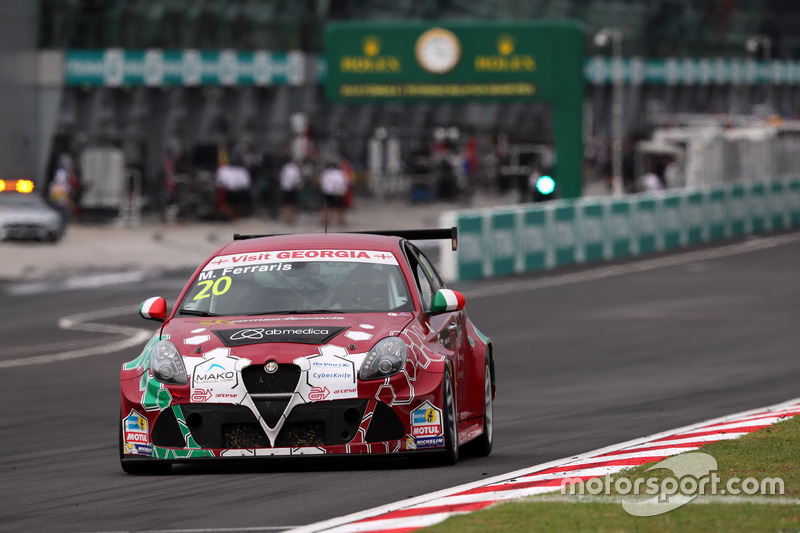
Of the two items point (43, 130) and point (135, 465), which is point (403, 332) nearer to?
point (135, 465)

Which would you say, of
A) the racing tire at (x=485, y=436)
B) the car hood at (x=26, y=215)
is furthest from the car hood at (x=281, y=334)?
the car hood at (x=26, y=215)

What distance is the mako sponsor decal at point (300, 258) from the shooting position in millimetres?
10664

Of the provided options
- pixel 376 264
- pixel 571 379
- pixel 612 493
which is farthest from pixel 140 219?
pixel 612 493

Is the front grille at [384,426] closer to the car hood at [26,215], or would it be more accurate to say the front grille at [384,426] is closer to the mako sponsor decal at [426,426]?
the mako sponsor decal at [426,426]

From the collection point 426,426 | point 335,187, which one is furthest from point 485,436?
point 335,187

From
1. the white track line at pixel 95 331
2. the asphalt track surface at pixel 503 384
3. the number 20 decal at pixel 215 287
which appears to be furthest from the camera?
the white track line at pixel 95 331

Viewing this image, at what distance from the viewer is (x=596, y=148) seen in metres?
76.6

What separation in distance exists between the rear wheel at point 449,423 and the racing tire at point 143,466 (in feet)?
5.07

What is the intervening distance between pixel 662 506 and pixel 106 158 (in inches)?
1571

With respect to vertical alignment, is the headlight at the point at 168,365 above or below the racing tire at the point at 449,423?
above

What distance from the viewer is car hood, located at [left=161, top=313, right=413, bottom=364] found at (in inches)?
374

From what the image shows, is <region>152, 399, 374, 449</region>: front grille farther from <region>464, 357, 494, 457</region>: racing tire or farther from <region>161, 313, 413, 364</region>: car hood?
<region>464, 357, 494, 457</region>: racing tire

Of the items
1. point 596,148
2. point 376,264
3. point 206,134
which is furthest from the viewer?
point 596,148

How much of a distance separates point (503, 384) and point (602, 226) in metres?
19.7
